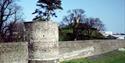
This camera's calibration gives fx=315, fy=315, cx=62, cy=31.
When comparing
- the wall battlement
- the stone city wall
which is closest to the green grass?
the stone city wall

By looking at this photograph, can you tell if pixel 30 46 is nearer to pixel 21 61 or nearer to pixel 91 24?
pixel 21 61

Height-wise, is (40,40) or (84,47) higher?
(40,40)

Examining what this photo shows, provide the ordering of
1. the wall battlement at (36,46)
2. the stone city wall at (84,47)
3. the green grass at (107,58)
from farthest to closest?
the green grass at (107,58) < the stone city wall at (84,47) < the wall battlement at (36,46)

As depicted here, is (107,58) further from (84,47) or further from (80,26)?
(80,26)

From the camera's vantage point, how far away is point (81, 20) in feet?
144

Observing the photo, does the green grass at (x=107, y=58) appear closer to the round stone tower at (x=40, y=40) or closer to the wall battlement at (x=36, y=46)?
the wall battlement at (x=36, y=46)

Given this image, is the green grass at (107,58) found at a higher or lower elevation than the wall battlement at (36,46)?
lower

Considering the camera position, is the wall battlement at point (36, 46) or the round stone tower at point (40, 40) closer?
the wall battlement at point (36, 46)

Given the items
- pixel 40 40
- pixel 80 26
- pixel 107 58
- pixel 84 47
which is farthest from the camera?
pixel 80 26

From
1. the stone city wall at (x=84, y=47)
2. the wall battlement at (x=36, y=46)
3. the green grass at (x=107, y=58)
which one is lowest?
the green grass at (x=107, y=58)

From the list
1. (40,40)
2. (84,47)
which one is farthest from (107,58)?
(40,40)

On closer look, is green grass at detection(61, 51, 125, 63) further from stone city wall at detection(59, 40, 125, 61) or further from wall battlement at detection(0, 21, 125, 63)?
wall battlement at detection(0, 21, 125, 63)

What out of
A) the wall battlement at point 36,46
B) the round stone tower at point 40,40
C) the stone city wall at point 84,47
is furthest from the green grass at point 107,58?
the round stone tower at point 40,40

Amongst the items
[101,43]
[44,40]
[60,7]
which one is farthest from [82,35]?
[44,40]
